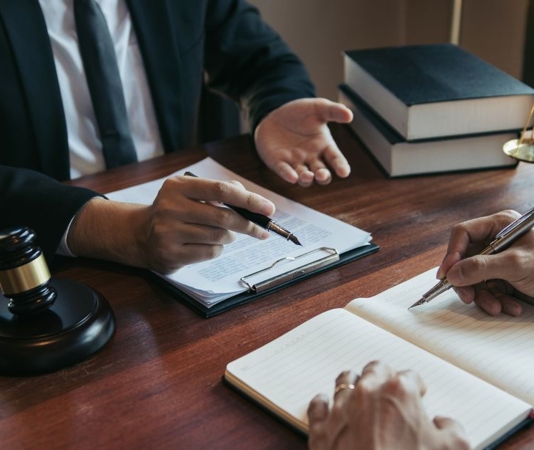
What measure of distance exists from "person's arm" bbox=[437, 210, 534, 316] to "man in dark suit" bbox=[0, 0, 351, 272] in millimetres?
247

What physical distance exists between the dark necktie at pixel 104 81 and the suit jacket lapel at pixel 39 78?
0.22ft

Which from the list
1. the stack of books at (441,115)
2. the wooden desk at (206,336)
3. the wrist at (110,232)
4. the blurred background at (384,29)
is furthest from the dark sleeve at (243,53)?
the blurred background at (384,29)

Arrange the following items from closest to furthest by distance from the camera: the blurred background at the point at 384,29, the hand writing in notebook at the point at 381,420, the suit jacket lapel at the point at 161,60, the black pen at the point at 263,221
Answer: the hand writing in notebook at the point at 381,420 → the black pen at the point at 263,221 → the suit jacket lapel at the point at 161,60 → the blurred background at the point at 384,29

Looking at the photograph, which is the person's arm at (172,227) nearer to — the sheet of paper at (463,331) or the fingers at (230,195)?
the fingers at (230,195)

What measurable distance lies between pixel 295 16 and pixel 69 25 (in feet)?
4.70

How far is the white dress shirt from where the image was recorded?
1402mm

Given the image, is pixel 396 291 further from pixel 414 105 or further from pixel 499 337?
pixel 414 105

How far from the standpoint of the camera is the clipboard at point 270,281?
3.07ft

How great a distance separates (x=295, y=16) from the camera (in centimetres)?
270

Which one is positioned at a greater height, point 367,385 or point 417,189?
point 367,385

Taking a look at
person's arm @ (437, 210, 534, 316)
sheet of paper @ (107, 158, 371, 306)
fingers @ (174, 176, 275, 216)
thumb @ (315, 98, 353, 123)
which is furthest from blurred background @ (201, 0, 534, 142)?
fingers @ (174, 176, 275, 216)

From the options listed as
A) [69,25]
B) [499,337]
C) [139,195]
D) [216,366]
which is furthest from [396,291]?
[69,25]

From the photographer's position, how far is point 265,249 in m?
1.07

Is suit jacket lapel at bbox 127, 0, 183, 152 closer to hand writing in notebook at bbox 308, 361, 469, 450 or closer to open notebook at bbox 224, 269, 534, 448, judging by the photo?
open notebook at bbox 224, 269, 534, 448
